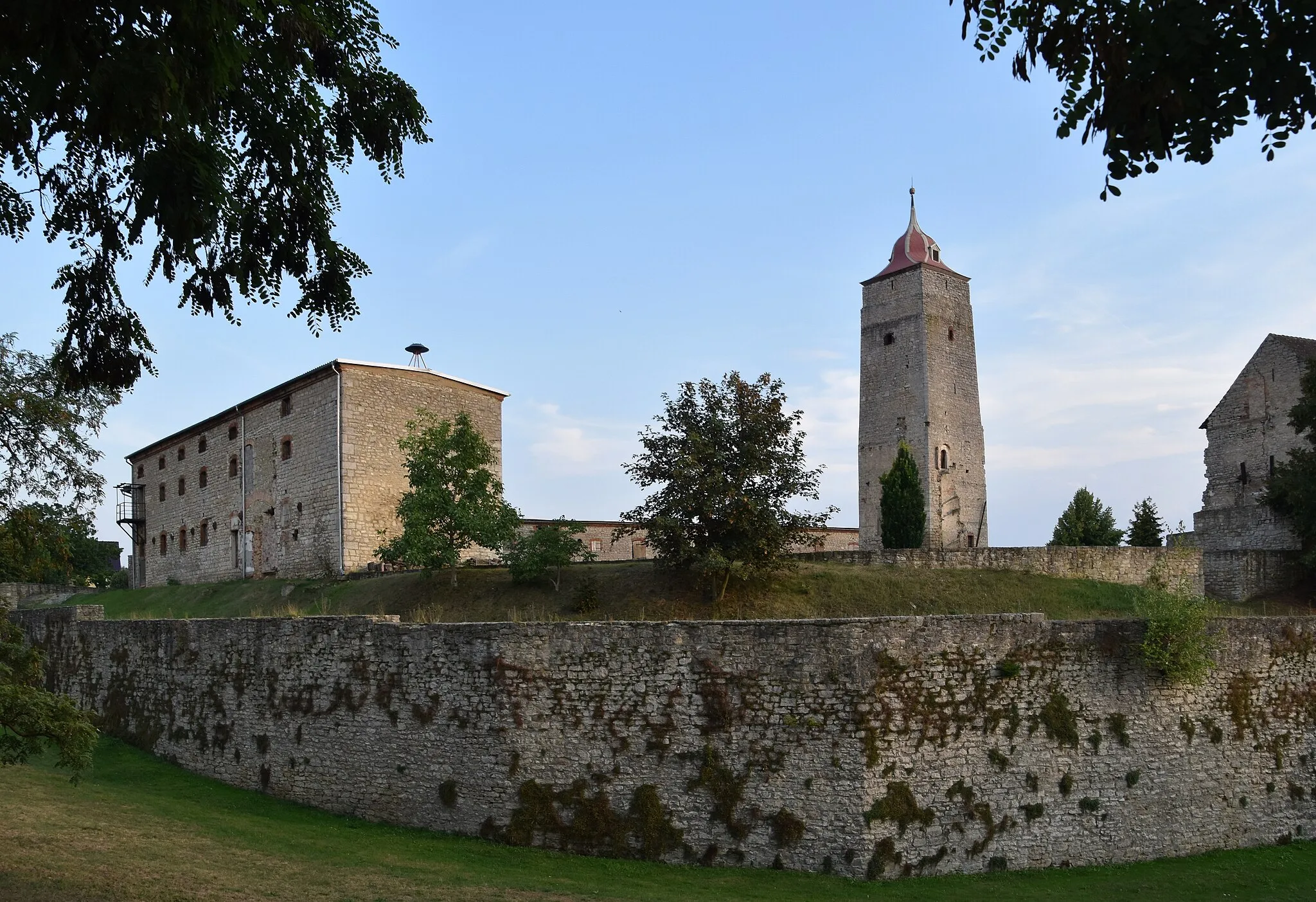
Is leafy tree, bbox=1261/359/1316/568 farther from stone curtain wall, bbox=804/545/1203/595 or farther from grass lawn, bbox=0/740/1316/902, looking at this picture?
grass lawn, bbox=0/740/1316/902

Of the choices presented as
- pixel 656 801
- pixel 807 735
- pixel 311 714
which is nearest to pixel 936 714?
pixel 807 735

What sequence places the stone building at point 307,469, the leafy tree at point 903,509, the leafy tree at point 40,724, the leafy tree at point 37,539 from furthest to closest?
the leafy tree at point 903,509 < the stone building at point 307,469 < the leafy tree at point 37,539 < the leafy tree at point 40,724

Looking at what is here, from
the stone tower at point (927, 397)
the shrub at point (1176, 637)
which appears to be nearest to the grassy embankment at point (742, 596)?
the shrub at point (1176, 637)

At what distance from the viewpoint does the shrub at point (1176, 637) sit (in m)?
16.2

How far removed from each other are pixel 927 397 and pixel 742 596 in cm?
1967

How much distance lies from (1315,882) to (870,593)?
12.9 meters

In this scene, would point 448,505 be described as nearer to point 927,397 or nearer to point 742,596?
point 742,596

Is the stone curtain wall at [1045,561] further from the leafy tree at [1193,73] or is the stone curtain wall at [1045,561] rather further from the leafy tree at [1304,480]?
the leafy tree at [1193,73]

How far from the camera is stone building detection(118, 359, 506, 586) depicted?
35656 mm

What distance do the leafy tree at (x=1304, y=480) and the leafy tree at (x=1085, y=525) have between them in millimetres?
16003

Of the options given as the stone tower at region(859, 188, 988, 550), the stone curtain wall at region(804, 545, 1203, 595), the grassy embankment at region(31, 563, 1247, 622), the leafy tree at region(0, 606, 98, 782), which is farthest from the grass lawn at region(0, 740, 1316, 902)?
the stone tower at region(859, 188, 988, 550)

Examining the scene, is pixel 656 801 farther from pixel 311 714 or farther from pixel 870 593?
pixel 870 593

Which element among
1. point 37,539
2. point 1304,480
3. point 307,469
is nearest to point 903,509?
point 1304,480

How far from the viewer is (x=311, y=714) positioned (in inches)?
699
